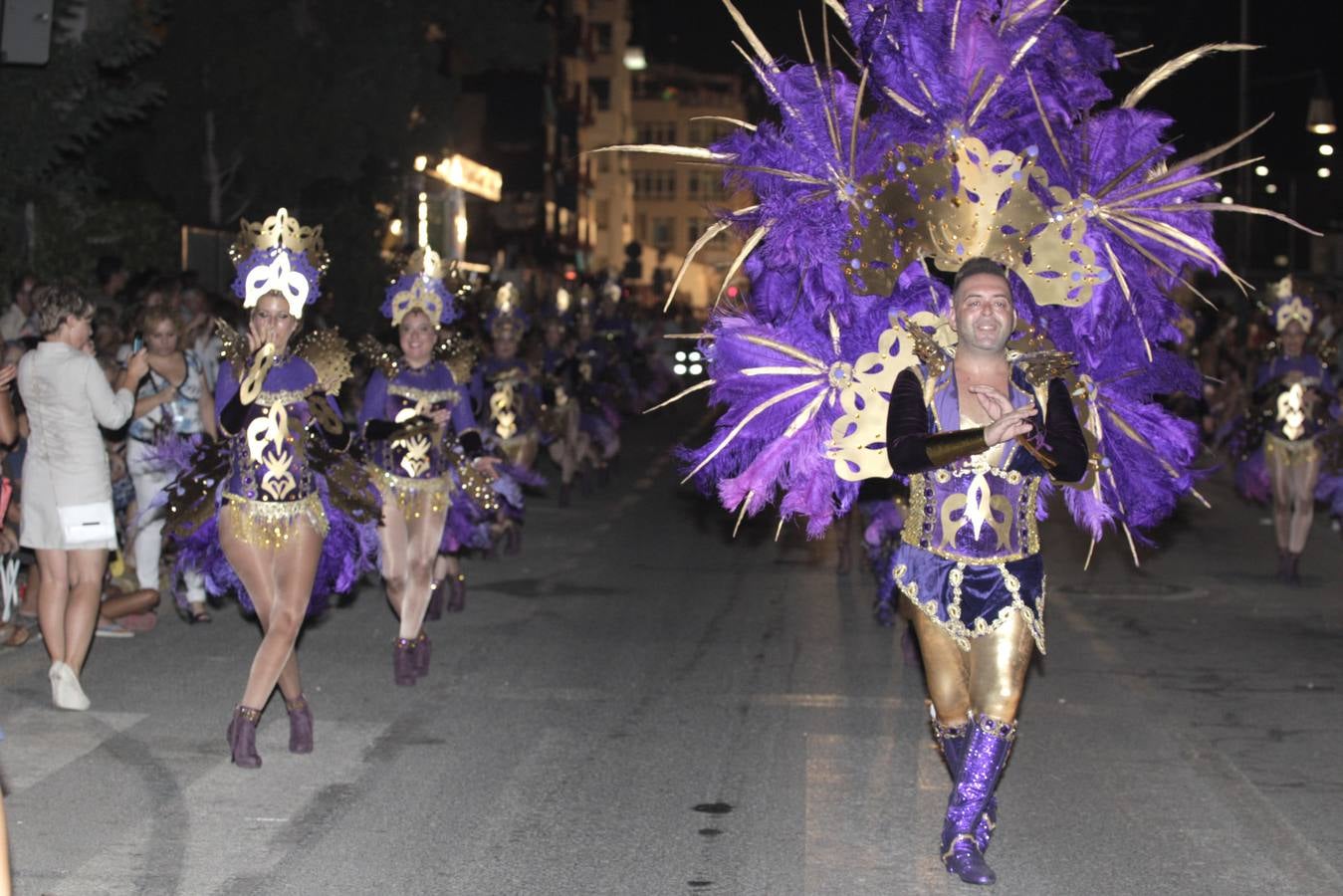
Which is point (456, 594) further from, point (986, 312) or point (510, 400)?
point (986, 312)

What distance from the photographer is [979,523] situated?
238 inches

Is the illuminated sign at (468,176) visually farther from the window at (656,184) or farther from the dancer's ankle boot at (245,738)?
the window at (656,184)

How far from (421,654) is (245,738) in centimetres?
206

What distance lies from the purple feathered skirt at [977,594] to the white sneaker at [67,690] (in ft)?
14.1

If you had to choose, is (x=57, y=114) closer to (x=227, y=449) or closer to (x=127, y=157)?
(x=227, y=449)

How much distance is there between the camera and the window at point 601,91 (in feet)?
380

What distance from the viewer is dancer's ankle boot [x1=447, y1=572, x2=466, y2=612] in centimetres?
1198

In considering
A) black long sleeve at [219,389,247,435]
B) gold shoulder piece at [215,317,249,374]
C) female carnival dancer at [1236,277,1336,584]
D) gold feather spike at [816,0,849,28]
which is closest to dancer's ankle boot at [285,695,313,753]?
black long sleeve at [219,389,247,435]

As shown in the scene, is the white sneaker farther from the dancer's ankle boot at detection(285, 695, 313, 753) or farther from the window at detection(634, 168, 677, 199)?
the window at detection(634, 168, 677, 199)

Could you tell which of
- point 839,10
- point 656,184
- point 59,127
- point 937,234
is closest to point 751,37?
point 839,10

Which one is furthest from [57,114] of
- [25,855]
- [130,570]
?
[25,855]

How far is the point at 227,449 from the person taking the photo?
7.64 m

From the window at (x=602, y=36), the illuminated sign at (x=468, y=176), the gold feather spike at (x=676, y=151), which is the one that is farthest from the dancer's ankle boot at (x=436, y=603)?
the window at (x=602, y=36)

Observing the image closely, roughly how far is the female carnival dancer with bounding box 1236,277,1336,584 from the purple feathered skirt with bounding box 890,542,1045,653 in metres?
7.63
